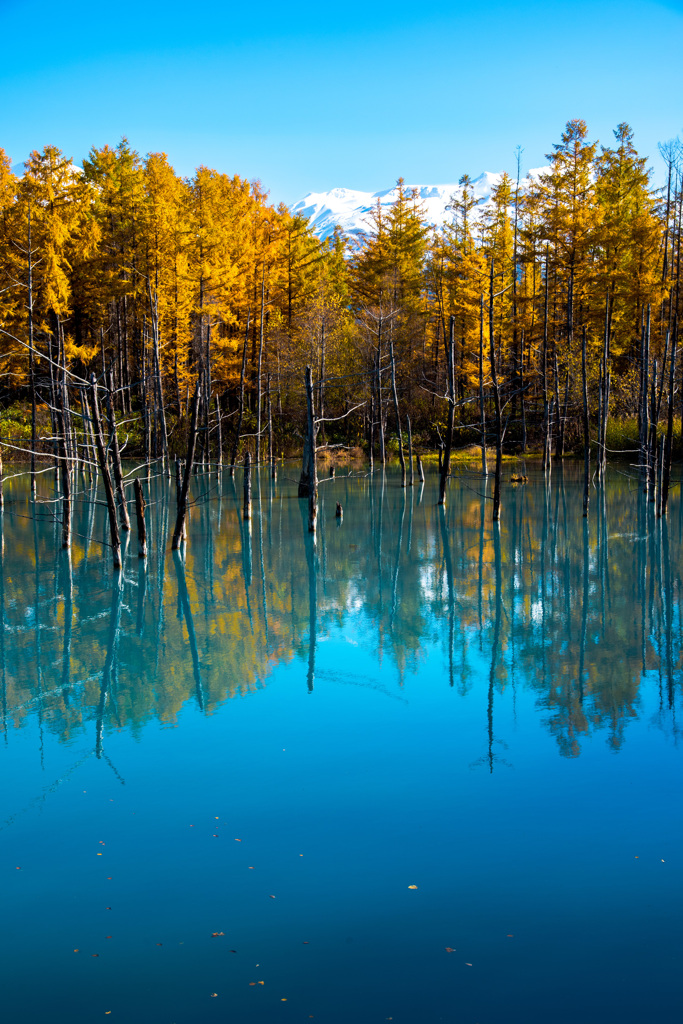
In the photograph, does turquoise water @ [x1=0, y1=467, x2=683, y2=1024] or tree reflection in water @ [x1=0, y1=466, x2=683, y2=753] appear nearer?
turquoise water @ [x1=0, y1=467, x2=683, y2=1024]

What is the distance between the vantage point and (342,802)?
6555 mm

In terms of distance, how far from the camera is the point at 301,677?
9.93 m

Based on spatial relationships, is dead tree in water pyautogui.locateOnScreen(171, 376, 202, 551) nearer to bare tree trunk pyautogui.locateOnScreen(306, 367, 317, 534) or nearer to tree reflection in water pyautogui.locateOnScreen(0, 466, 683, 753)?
tree reflection in water pyautogui.locateOnScreen(0, 466, 683, 753)

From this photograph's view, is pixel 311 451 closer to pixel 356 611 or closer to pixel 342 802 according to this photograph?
pixel 356 611

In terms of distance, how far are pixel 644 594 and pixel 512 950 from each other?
10.1 m

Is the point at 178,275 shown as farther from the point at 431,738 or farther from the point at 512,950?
the point at 512,950

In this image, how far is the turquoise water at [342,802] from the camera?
4.48 meters

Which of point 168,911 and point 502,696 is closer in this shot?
point 168,911

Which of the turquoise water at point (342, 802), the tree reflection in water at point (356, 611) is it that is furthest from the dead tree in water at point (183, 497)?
the turquoise water at point (342, 802)

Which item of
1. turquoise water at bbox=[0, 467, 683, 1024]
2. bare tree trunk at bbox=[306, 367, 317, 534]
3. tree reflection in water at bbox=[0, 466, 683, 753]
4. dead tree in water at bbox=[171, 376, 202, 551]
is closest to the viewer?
turquoise water at bbox=[0, 467, 683, 1024]

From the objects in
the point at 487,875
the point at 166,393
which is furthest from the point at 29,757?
the point at 166,393

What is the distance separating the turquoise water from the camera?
448 centimetres

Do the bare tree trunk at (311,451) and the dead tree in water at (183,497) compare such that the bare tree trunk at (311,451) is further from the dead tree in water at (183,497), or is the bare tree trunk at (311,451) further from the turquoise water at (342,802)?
the turquoise water at (342,802)

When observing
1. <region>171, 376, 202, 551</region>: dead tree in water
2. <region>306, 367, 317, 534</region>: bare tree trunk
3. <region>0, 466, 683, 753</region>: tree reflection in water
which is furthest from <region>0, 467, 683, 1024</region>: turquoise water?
<region>306, 367, 317, 534</region>: bare tree trunk
